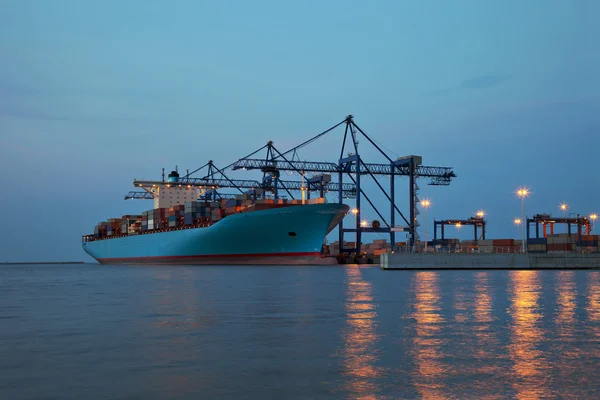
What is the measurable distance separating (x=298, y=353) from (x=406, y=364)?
2.05 meters

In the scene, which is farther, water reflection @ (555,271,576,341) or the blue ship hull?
the blue ship hull

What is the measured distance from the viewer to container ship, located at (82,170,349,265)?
6850 cm

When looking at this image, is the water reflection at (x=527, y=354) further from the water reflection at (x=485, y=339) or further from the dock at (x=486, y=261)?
the dock at (x=486, y=261)

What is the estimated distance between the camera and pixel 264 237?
6938cm

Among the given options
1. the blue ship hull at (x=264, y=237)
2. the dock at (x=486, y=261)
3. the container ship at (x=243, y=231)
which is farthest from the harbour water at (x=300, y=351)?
the container ship at (x=243, y=231)

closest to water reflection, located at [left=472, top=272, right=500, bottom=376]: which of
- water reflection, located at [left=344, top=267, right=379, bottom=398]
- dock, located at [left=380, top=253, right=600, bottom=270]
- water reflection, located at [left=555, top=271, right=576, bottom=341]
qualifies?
water reflection, located at [left=555, top=271, right=576, bottom=341]

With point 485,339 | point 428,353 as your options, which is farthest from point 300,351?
point 485,339

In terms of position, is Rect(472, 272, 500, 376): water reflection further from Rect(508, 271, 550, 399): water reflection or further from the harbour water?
Rect(508, 271, 550, 399): water reflection

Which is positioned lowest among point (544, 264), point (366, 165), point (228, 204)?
point (544, 264)

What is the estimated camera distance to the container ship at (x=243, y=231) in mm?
68500

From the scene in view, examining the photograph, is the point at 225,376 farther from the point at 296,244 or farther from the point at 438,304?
the point at 296,244

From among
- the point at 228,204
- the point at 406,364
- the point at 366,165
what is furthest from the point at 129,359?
the point at 366,165

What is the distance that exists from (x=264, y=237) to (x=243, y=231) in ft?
7.96

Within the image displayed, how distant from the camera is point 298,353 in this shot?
36.6 feet
